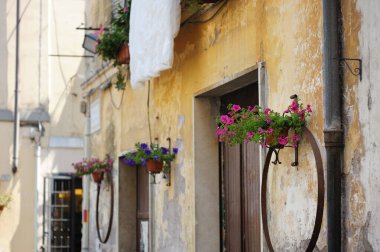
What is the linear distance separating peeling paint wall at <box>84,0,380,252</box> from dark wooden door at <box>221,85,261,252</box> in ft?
1.07

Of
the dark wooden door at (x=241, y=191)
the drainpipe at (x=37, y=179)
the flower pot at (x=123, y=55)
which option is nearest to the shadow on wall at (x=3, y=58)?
the drainpipe at (x=37, y=179)

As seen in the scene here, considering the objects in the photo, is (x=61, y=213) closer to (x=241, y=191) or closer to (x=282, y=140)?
(x=241, y=191)

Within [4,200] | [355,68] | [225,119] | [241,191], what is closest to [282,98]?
[225,119]

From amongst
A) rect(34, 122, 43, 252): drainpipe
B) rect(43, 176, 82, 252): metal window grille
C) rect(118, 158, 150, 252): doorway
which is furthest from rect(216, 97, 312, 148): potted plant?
rect(43, 176, 82, 252): metal window grille

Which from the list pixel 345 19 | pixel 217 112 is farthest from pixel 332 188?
pixel 217 112

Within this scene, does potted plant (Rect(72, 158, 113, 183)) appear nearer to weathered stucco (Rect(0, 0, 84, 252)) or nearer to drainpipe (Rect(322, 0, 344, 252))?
weathered stucco (Rect(0, 0, 84, 252))

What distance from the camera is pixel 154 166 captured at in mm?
8656

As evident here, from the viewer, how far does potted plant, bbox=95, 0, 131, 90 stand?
9680 millimetres

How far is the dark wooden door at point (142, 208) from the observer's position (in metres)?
10.4

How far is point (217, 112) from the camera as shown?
26.1 feet

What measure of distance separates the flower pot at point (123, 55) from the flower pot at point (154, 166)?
1700 mm

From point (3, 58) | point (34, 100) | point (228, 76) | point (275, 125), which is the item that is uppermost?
point (3, 58)

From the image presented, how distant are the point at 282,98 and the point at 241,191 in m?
1.76

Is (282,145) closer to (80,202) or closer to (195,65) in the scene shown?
(195,65)
